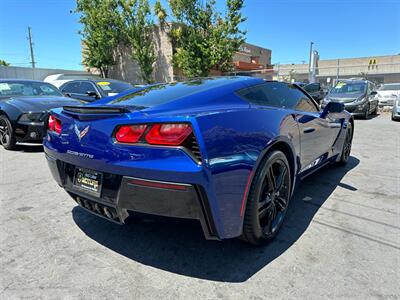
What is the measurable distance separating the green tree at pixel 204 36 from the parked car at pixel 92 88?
13323 mm

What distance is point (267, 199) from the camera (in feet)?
8.25

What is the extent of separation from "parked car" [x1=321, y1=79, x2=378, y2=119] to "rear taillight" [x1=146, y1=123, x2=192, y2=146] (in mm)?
10992

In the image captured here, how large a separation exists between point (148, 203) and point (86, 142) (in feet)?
2.19

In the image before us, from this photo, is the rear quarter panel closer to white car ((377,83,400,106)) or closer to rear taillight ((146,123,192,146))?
rear taillight ((146,123,192,146))

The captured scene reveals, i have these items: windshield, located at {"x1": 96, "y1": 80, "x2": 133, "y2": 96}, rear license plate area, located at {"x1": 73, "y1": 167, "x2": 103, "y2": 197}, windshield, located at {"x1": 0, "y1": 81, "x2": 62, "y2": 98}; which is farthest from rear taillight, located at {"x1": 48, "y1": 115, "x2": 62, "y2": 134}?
windshield, located at {"x1": 96, "y1": 80, "x2": 133, "y2": 96}

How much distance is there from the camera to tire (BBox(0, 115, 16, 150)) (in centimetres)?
577

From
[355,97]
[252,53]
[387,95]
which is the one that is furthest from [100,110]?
[252,53]

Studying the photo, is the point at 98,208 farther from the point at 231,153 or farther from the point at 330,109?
the point at 330,109

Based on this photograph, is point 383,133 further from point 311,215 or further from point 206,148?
point 206,148

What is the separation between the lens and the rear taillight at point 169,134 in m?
1.90

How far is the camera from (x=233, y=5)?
2078cm

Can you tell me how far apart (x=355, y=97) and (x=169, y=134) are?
12.3 metres

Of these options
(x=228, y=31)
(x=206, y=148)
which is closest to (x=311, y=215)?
(x=206, y=148)

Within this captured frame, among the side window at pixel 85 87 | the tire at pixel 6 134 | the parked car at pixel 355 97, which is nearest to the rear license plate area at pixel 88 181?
the tire at pixel 6 134
